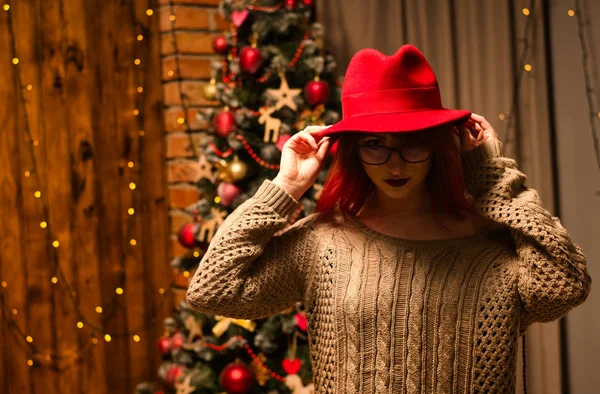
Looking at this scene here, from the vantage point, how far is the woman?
1.52 metres

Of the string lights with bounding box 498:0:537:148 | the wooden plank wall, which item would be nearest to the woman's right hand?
the string lights with bounding box 498:0:537:148

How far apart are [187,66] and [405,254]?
1702mm

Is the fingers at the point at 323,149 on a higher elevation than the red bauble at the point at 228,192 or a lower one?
higher

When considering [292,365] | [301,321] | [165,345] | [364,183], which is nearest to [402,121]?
[364,183]

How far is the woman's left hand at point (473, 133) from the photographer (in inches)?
64.8

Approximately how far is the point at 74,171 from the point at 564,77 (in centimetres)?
184

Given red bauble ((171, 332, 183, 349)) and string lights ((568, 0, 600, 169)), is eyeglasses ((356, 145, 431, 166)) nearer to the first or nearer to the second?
string lights ((568, 0, 600, 169))

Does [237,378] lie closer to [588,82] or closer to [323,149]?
[323,149]

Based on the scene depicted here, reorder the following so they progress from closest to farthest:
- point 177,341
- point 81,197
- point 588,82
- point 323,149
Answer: point 323,149
point 588,82
point 177,341
point 81,197

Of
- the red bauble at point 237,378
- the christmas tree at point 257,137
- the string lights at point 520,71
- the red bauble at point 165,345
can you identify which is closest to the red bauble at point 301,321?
the christmas tree at point 257,137

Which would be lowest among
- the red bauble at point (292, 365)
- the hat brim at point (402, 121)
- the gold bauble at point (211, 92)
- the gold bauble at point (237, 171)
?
the red bauble at point (292, 365)

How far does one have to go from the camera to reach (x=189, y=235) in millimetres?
2670

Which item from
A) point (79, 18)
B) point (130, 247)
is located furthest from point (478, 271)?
point (79, 18)

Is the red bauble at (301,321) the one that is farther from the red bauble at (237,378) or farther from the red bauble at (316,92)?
the red bauble at (316,92)
